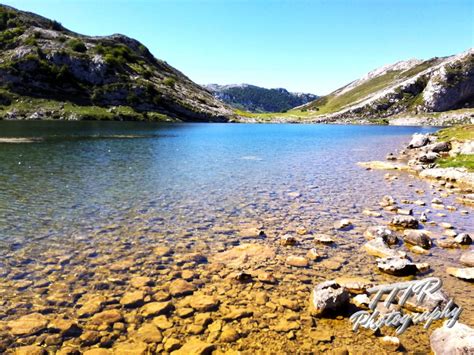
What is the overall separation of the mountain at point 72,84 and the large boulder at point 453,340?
15253 centimetres

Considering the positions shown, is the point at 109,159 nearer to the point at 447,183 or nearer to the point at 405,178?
the point at 405,178

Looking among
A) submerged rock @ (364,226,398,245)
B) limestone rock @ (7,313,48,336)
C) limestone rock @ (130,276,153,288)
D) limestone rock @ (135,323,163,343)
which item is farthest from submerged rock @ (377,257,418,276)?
limestone rock @ (7,313,48,336)

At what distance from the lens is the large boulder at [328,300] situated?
986 cm

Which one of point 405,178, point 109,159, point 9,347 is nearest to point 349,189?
point 405,178

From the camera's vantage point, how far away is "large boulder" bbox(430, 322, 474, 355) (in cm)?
Result: 725

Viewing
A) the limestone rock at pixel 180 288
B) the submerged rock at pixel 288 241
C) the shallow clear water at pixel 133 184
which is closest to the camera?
the limestone rock at pixel 180 288

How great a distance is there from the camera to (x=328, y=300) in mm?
9891

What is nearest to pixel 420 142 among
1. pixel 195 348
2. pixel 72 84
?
pixel 195 348

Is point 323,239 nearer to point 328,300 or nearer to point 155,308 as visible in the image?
point 328,300

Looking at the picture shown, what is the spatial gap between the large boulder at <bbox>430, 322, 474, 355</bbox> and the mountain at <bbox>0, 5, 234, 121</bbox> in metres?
153

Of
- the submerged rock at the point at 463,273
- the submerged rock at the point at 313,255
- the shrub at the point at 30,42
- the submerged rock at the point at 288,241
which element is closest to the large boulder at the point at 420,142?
the submerged rock at the point at 463,273

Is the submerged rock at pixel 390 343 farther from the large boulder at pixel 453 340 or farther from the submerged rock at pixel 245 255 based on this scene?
the submerged rock at pixel 245 255

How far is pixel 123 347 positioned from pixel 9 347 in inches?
115

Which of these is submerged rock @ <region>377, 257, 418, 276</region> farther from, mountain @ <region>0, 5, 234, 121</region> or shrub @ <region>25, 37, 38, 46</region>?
shrub @ <region>25, 37, 38, 46</region>
